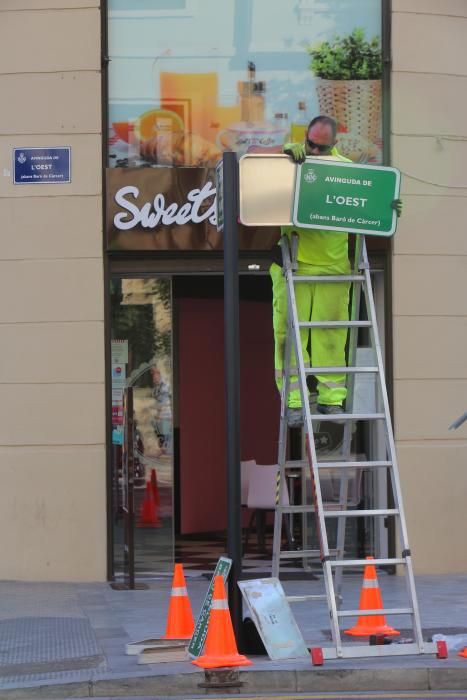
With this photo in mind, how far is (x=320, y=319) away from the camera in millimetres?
9102

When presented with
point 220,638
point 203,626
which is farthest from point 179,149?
point 220,638

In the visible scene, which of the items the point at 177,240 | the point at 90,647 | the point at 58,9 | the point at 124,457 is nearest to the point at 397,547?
the point at 124,457

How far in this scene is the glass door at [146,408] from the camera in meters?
12.9

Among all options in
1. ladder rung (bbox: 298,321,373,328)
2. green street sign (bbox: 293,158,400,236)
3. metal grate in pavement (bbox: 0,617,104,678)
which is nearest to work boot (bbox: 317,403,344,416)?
ladder rung (bbox: 298,321,373,328)

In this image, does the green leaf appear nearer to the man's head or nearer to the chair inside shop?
the man's head

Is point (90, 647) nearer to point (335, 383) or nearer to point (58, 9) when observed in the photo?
point (335, 383)

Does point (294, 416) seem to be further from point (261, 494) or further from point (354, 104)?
point (261, 494)

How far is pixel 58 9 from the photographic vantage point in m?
12.8

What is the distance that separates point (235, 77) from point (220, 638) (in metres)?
6.64

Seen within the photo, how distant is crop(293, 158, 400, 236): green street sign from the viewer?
8.51 metres

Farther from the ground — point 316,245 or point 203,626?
point 316,245

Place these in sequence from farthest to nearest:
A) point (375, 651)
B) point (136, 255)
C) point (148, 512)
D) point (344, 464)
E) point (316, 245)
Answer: point (148, 512) < point (136, 255) < point (316, 245) < point (344, 464) < point (375, 651)

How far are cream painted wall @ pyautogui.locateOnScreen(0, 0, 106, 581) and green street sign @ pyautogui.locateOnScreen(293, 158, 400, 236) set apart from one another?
4.53m

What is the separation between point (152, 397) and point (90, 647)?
14.7 feet
